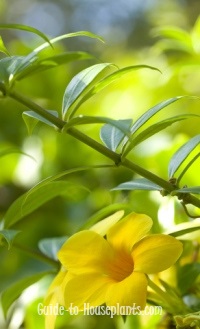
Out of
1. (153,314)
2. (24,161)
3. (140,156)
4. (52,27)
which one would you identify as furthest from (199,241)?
(52,27)

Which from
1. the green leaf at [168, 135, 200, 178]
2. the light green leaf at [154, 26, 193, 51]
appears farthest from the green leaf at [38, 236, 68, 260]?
the light green leaf at [154, 26, 193, 51]

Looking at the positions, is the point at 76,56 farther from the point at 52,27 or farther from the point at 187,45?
the point at 52,27

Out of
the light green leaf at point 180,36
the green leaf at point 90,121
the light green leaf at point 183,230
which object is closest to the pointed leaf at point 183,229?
the light green leaf at point 183,230

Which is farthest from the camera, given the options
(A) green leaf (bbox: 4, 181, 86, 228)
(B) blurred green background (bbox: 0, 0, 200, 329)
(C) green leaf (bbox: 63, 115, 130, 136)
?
(B) blurred green background (bbox: 0, 0, 200, 329)

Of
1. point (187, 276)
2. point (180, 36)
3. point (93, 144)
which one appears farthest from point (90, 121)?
point (180, 36)

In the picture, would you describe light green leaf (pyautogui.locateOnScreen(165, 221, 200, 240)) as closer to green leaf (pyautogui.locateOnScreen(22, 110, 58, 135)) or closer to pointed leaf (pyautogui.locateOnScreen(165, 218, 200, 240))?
pointed leaf (pyautogui.locateOnScreen(165, 218, 200, 240))

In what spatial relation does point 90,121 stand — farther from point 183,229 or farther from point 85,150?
point 85,150

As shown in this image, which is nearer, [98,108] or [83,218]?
[83,218]
